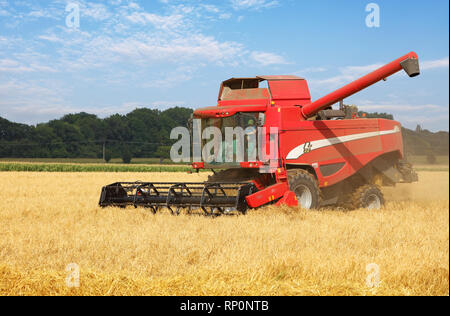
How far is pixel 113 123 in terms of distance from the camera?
4178 centimetres

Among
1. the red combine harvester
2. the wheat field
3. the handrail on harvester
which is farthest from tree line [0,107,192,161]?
the wheat field

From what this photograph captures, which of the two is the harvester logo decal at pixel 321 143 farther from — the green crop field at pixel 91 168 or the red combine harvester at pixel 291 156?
the green crop field at pixel 91 168

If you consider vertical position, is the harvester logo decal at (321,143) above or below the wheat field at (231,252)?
above

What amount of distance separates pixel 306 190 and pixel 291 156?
2.82 ft

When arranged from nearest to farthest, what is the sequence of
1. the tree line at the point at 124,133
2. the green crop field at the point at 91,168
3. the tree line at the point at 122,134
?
the green crop field at the point at 91,168
the tree line at the point at 122,134
the tree line at the point at 124,133

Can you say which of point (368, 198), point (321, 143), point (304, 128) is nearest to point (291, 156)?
point (304, 128)

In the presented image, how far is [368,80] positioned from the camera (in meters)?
9.61

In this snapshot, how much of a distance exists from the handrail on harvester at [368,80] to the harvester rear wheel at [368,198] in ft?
8.04

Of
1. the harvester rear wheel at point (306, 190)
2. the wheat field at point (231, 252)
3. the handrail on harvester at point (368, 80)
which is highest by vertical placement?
the handrail on harvester at point (368, 80)

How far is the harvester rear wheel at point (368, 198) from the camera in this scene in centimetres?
1131

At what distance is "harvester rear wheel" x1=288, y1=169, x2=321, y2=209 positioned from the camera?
33.6ft

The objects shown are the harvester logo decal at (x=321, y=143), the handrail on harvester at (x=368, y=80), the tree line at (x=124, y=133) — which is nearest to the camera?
the handrail on harvester at (x=368, y=80)

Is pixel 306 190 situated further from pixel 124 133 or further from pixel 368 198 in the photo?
pixel 124 133

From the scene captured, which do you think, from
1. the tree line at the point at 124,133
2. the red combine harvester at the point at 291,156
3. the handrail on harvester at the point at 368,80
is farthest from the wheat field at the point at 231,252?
the tree line at the point at 124,133
